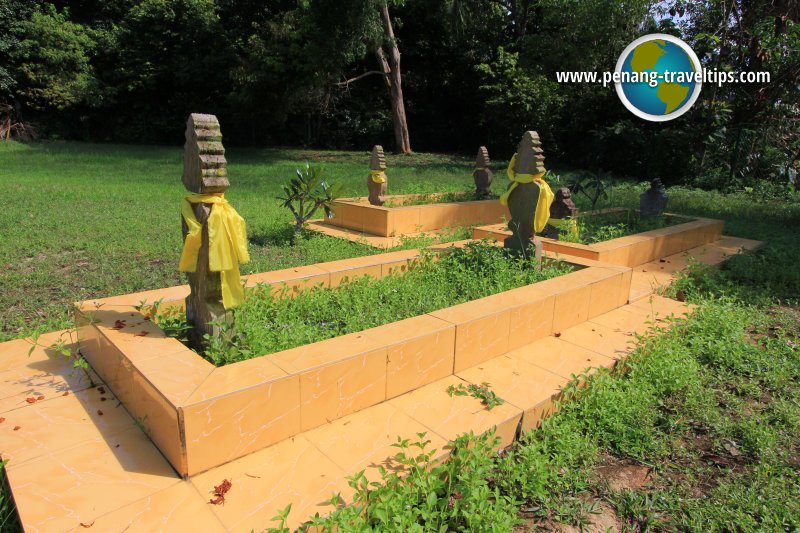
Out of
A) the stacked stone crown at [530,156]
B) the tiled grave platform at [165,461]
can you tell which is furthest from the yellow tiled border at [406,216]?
the tiled grave platform at [165,461]

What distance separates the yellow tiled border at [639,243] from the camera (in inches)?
219

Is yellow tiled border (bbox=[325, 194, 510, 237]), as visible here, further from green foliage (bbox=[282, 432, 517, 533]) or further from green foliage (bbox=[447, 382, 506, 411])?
green foliage (bbox=[282, 432, 517, 533])

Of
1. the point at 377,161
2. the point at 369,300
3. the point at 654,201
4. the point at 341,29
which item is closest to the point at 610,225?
the point at 654,201

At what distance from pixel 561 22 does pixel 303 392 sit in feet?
63.8

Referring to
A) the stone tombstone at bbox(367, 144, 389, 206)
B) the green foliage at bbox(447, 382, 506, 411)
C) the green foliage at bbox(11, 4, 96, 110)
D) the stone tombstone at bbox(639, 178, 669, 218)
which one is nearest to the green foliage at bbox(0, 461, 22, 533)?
the green foliage at bbox(447, 382, 506, 411)

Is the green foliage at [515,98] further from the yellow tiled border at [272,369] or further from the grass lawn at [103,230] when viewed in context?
the yellow tiled border at [272,369]

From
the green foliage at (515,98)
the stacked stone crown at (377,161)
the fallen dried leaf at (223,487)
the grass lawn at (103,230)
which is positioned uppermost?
the green foliage at (515,98)

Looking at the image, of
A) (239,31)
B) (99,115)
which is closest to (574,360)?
(239,31)

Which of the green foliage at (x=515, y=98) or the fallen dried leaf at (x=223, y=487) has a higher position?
the green foliage at (x=515, y=98)

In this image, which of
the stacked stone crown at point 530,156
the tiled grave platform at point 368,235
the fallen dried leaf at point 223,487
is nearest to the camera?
the fallen dried leaf at point 223,487

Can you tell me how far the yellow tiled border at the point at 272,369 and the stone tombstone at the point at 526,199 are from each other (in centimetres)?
106

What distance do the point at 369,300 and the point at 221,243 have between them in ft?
4.79

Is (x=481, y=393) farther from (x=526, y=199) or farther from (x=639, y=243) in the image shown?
(x=639, y=243)

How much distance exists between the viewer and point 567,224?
6344 millimetres
